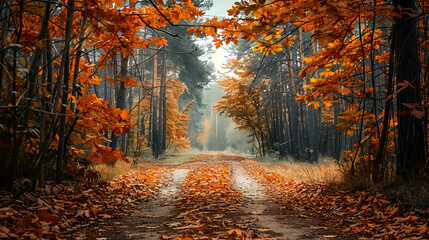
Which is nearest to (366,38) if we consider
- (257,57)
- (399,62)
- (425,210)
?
(399,62)

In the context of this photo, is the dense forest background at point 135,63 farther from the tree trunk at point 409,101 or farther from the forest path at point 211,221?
the forest path at point 211,221

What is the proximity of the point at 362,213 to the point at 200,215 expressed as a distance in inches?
81.9

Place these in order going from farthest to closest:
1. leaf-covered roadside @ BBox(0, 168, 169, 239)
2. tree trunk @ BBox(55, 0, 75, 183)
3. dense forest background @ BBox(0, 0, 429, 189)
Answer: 1. tree trunk @ BBox(55, 0, 75, 183)
2. dense forest background @ BBox(0, 0, 429, 189)
3. leaf-covered roadside @ BBox(0, 168, 169, 239)

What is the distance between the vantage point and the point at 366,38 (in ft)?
17.0

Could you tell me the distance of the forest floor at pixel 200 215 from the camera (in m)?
2.83

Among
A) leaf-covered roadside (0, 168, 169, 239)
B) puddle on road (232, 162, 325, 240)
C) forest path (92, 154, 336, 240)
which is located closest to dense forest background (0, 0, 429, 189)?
leaf-covered roadside (0, 168, 169, 239)

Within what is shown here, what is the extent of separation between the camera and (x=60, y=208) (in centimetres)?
349

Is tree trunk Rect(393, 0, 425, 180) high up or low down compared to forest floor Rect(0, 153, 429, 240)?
up

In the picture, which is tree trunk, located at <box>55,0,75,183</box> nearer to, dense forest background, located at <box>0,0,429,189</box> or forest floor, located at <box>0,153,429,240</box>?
dense forest background, located at <box>0,0,429,189</box>

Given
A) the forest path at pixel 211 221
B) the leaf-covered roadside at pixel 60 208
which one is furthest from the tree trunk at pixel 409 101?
the leaf-covered roadside at pixel 60 208

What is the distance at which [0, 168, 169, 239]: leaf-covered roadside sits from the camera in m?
2.70

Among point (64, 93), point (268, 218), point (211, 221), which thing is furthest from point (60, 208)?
point (268, 218)

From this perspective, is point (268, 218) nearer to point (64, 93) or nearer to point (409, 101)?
point (409, 101)

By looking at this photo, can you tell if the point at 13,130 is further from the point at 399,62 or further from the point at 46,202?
the point at 399,62
